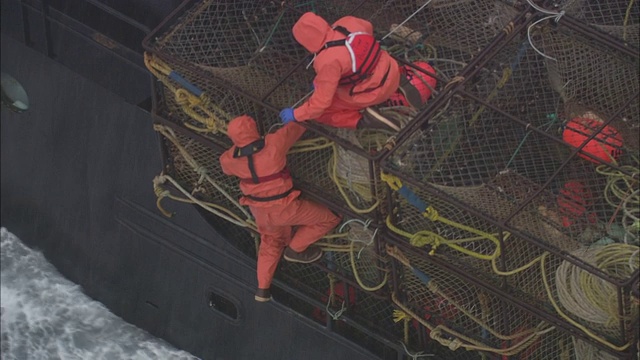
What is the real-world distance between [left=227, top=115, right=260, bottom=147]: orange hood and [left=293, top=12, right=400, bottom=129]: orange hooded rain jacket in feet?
1.11

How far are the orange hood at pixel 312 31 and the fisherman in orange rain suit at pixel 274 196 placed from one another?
1.84ft

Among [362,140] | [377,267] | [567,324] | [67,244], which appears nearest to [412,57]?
[362,140]

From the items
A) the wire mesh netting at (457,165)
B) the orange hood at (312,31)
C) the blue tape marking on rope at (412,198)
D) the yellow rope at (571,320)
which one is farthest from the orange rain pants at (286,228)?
the yellow rope at (571,320)

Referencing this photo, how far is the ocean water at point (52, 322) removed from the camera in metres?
10.9

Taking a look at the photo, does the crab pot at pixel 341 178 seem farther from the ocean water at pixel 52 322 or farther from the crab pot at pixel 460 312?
the ocean water at pixel 52 322

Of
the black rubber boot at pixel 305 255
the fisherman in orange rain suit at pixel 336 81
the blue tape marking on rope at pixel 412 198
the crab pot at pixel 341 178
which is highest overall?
the fisherman in orange rain suit at pixel 336 81

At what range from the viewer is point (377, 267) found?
8.57 meters

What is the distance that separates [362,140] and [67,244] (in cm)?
359

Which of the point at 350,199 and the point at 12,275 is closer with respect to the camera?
the point at 350,199

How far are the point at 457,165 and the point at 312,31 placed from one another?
47.4 inches

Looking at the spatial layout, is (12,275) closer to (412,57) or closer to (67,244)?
(67,244)

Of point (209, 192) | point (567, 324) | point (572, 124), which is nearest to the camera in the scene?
point (567, 324)

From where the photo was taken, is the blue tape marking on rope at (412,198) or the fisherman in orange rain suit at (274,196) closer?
the blue tape marking on rope at (412,198)

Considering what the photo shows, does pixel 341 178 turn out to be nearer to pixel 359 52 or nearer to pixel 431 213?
pixel 431 213
